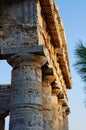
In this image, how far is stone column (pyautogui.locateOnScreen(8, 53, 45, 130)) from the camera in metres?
10.9

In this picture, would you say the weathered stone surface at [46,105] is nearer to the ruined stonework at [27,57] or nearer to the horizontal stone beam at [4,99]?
the ruined stonework at [27,57]

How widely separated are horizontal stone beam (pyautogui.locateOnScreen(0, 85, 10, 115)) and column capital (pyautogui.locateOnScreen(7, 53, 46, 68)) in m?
6.87

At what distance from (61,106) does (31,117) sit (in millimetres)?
8277

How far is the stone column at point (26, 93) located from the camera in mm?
10891

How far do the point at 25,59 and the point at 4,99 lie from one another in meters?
7.60

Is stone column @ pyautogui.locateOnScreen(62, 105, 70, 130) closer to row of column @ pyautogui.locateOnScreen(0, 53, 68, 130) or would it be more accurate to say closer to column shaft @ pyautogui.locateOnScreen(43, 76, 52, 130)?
column shaft @ pyautogui.locateOnScreen(43, 76, 52, 130)

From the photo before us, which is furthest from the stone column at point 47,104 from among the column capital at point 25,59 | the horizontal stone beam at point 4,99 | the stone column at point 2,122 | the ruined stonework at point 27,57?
the stone column at point 2,122

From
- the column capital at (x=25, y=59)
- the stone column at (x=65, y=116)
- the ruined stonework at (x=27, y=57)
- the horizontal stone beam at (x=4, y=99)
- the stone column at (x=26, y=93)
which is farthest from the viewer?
the stone column at (x=65, y=116)

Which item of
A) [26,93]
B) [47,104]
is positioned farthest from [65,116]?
[26,93]

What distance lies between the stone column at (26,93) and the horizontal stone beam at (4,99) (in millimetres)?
6835

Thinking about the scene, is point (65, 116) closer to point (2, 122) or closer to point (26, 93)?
point (2, 122)

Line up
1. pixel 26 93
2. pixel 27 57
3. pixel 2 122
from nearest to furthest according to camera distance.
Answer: pixel 26 93, pixel 27 57, pixel 2 122

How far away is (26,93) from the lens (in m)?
11.2

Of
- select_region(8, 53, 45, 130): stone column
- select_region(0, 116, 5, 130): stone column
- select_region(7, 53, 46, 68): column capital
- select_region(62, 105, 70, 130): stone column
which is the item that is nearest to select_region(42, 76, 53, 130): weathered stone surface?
select_region(7, 53, 46, 68): column capital
